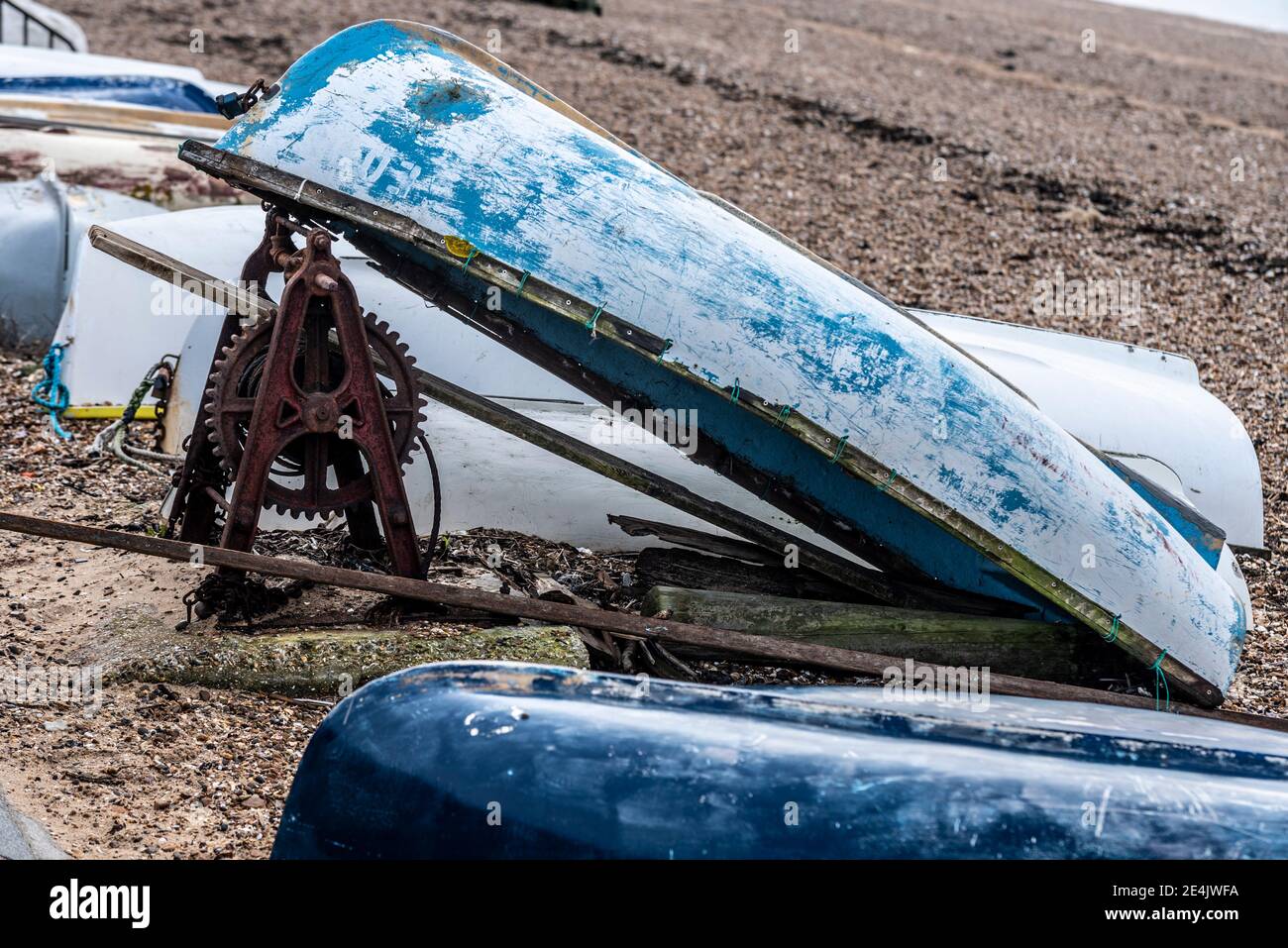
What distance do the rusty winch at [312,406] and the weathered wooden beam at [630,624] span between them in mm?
199

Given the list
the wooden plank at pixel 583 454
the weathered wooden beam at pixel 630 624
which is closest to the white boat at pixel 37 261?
the wooden plank at pixel 583 454

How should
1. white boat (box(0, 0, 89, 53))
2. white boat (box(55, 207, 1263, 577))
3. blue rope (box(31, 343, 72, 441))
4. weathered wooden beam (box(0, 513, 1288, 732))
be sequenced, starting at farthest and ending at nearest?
white boat (box(0, 0, 89, 53)) < blue rope (box(31, 343, 72, 441)) < white boat (box(55, 207, 1263, 577)) < weathered wooden beam (box(0, 513, 1288, 732))

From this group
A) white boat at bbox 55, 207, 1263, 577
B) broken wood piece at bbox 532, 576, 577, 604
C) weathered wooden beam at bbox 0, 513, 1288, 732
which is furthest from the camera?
white boat at bbox 55, 207, 1263, 577

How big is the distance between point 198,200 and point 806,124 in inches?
229

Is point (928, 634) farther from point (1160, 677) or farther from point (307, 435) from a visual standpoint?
point (307, 435)

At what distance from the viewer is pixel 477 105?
3928 mm

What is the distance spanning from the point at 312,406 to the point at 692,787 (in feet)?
6.01

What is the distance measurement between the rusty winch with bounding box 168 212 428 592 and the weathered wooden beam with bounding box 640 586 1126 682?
96cm

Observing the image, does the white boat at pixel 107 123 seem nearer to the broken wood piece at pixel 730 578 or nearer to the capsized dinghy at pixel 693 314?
the capsized dinghy at pixel 693 314

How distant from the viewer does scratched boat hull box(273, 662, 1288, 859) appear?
96.7 inches

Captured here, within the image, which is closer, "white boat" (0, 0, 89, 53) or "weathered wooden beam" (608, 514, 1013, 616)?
"weathered wooden beam" (608, 514, 1013, 616)

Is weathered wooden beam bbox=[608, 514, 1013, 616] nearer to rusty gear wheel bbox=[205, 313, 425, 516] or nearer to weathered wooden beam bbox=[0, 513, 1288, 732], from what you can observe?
weathered wooden beam bbox=[0, 513, 1288, 732]

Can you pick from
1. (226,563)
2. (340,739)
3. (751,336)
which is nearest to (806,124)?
(751,336)

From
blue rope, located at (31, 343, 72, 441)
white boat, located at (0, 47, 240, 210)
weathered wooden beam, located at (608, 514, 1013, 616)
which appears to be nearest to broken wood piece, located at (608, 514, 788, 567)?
weathered wooden beam, located at (608, 514, 1013, 616)
